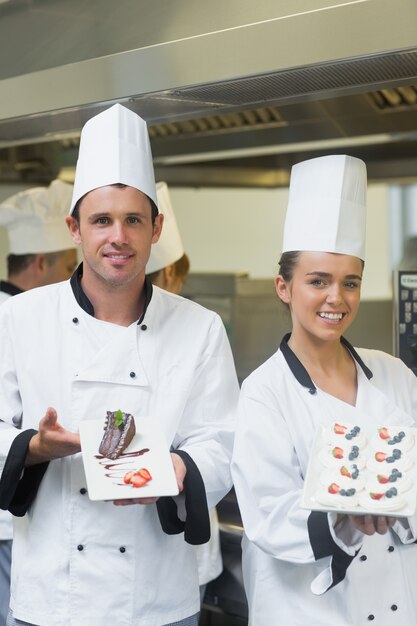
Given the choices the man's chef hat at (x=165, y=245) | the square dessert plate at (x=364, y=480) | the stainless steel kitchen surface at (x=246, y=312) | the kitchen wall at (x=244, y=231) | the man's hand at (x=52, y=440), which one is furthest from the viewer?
the stainless steel kitchen surface at (x=246, y=312)

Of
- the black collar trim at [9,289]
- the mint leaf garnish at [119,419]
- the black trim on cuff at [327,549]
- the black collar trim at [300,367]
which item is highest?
the black collar trim at [9,289]

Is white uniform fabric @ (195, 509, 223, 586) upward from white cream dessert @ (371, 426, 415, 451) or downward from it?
downward

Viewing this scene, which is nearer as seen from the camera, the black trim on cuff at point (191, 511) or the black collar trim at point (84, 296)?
the black trim on cuff at point (191, 511)

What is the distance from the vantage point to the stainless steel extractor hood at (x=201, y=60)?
159 centimetres

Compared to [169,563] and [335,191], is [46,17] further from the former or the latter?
[169,563]

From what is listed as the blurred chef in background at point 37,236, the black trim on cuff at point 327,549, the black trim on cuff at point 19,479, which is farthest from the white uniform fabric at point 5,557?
the black trim on cuff at point 327,549

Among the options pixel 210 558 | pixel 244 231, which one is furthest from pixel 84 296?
pixel 244 231

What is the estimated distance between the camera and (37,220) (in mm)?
2945

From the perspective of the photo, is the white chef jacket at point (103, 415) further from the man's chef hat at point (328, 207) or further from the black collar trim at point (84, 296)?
the man's chef hat at point (328, 207)

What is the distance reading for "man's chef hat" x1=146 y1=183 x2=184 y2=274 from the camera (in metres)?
2.54

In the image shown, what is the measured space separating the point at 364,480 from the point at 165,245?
1.28m

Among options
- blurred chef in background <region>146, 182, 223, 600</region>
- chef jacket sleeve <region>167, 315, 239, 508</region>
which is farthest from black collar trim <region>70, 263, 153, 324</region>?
blurred chef in background <region>146, 182, 223, 600</region>

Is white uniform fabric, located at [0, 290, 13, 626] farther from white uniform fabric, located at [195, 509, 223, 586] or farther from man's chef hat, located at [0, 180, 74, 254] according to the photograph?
man's chef hat, located at [0, 180, 74, 254]

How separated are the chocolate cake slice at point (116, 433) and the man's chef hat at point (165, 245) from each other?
3.27 feet
